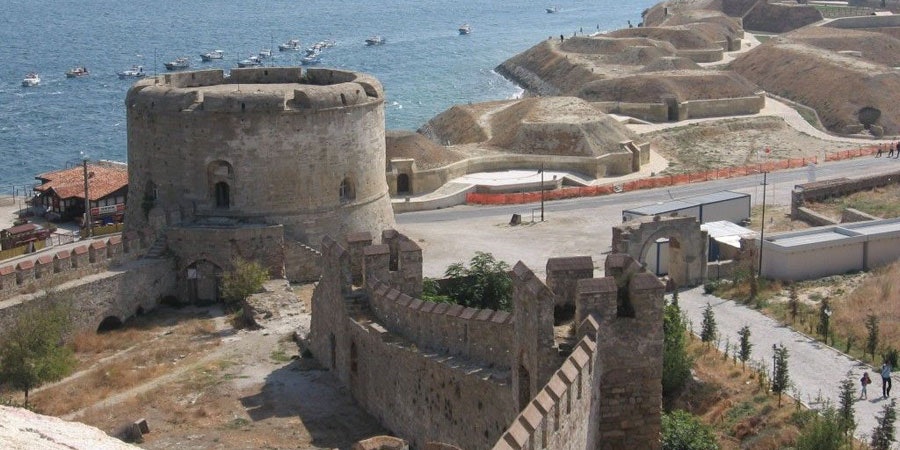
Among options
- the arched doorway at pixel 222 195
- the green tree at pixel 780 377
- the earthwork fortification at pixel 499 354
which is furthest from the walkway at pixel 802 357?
the arched doorway at pixel 222 195

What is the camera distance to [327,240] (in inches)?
1305

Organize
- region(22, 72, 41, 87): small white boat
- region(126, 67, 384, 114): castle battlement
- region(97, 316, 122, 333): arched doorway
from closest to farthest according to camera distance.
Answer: region(97, 316, 122, 333): arched doorway, region(126, 67, 384, 114): castle battlement, region(22, 72, 41, 87): small white boat

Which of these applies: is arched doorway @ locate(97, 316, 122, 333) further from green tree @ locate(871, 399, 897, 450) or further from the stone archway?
green tree @ locate(871, 399, 897, 450)

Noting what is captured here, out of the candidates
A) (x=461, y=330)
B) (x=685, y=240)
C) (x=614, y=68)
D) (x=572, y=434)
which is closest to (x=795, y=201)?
(x=685, y=240)

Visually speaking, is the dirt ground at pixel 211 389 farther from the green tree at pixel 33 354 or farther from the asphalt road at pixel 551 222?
the asphalt road at pixel 551 222

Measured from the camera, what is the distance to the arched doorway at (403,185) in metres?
61.5

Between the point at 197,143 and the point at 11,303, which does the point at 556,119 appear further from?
the point at 11,303

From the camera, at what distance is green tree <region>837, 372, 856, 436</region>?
1099 inches

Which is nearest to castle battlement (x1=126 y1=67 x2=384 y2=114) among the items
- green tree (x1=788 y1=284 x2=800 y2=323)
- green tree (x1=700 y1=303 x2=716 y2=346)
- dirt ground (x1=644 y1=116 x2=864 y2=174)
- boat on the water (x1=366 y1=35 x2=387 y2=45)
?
green tree (x1=700 y1=303 x2=716 y2=346)

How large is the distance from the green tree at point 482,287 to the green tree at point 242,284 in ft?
23.8

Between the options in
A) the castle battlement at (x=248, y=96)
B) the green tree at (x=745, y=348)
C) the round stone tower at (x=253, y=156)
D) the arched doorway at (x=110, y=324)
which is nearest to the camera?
the green tree at (x=745, y=348)

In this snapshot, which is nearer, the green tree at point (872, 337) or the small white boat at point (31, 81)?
the green tree at point (872, 337)

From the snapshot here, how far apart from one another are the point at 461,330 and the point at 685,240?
1899cm

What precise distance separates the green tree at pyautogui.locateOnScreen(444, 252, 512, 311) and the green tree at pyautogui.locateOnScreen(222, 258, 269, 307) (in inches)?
286
